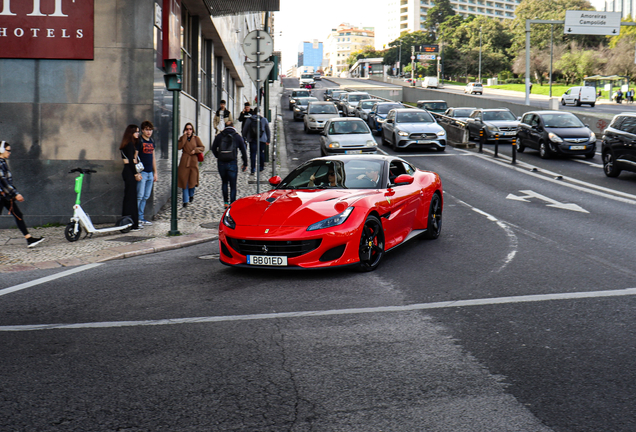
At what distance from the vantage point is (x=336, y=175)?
8727 mm

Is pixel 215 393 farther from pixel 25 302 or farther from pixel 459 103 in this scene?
pixel 459 103

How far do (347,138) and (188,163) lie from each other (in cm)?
991

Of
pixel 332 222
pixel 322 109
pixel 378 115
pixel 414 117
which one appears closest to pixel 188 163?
pixel 332 222

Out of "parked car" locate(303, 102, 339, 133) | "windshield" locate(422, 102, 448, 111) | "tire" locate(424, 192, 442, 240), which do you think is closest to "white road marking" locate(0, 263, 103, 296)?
"tire" locate(424, 192, 442, 240)

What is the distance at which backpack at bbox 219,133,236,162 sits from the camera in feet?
43.1

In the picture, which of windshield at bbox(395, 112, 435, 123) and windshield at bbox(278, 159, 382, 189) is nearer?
windshield at bbox(278, 159, 382, 189)

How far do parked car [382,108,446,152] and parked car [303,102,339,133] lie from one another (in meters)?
8.67

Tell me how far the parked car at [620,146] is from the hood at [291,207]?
1192 cm

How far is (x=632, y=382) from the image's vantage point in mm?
4109

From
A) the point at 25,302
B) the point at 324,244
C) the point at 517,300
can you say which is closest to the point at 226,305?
the point at 324,244

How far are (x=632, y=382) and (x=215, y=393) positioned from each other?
8.42 ft

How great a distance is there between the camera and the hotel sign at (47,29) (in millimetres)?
11938

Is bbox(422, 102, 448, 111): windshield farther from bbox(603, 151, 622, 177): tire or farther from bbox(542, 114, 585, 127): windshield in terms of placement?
bbox(603, 151, 622, 177): tire

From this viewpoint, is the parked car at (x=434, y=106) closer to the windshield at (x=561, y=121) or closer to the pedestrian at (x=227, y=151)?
the windshield at (x=561, y=121)
